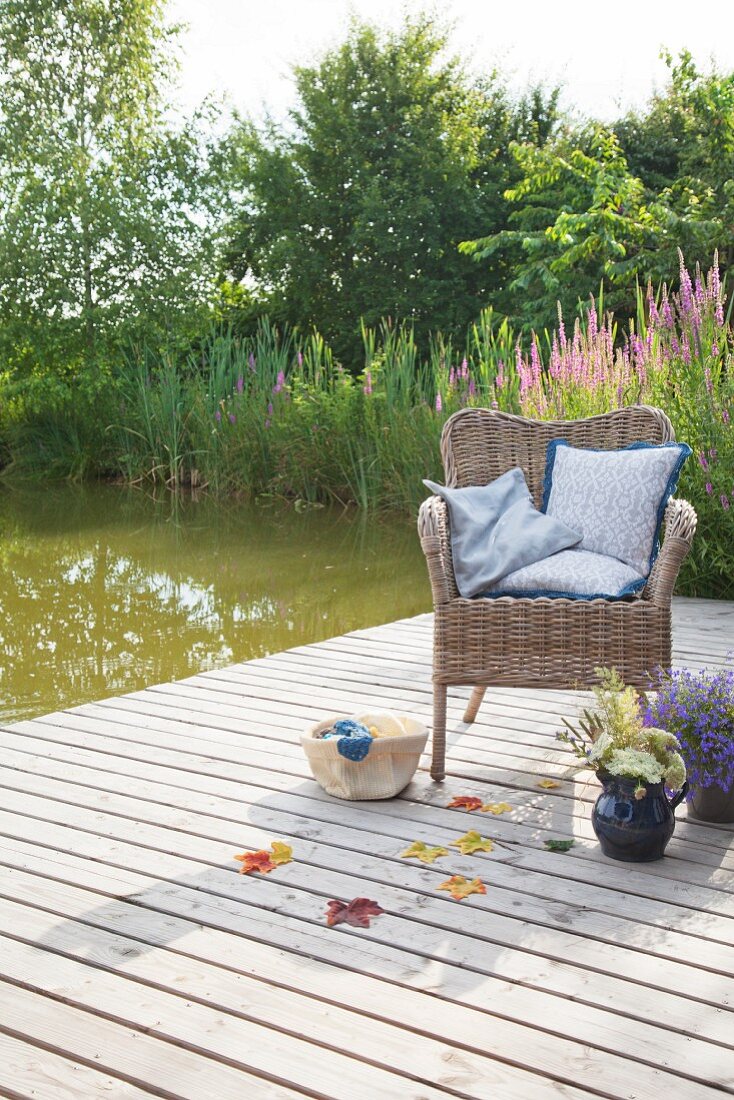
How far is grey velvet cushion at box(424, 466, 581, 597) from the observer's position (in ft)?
9.34

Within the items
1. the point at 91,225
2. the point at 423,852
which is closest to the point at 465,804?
the point at 423,852

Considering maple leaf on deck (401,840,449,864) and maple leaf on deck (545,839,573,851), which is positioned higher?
maple leaf on deck (401,840,449,864)

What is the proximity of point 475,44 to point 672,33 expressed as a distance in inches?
187

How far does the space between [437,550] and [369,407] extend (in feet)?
21.3

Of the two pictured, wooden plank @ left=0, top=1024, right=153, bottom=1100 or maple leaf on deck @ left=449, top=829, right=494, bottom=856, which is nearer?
wooden plank @ left=0, top=1024, right=153, bottom=1100

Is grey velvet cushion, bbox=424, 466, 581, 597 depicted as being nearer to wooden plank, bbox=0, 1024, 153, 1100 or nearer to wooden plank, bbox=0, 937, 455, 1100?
wooden plank, bbox=0, 937, 455, 1100

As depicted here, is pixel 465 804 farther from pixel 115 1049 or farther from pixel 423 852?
pixel 115 1049

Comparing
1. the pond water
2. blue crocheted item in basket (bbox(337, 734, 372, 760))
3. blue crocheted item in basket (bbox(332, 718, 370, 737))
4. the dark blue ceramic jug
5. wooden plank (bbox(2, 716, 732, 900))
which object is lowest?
the pond water

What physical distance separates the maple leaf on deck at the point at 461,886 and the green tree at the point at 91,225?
11777 millimetres

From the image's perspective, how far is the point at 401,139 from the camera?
16531 mm

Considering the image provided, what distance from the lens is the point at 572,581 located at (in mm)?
2842

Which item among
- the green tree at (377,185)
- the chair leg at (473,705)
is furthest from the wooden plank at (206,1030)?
the green tree at (377,185)

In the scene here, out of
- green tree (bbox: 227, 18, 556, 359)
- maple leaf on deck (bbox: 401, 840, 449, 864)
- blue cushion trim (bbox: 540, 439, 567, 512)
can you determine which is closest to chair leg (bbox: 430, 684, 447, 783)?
maple leaf on deck (bbox: 401, 840, 449, 864)

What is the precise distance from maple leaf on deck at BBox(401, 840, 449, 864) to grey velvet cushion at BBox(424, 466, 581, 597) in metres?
0.72
